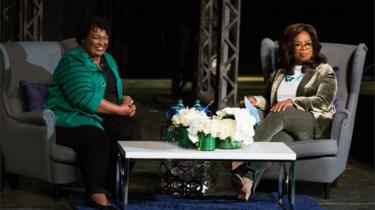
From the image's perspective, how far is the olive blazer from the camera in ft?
21.7

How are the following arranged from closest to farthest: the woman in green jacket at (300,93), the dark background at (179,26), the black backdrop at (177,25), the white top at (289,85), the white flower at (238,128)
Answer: the white flower at (238,128)
the woman in green jacket at (300,93)
the white top at (289,85)
the dark background at (179,26)
the black backdrop at (177,25)

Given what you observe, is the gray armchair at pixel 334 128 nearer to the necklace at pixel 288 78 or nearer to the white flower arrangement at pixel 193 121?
the necklace at pixel 288 78

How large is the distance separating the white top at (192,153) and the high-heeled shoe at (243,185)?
0.44m

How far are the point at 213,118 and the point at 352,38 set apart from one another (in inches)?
480

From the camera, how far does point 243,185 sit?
6.27 m

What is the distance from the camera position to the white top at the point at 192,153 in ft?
18.2

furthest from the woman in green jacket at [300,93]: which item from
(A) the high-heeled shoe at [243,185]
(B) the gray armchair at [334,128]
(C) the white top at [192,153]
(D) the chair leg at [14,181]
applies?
(D) the chair leg at [14,181]

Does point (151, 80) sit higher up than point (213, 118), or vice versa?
point (213, 118)

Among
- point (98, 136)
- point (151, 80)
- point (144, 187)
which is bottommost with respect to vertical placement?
point (151, 80)

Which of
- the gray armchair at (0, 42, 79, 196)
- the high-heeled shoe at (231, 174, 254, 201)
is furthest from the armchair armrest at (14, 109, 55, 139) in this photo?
the high-heeled shoe at (231, 174, 254, 201)

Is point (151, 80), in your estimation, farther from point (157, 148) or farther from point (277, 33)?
point (157, 148)

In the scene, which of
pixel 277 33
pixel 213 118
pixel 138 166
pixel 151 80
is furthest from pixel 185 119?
pixel 277 33

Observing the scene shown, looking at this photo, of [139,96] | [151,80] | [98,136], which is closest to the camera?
[98,136]

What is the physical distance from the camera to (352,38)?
17578 mm
